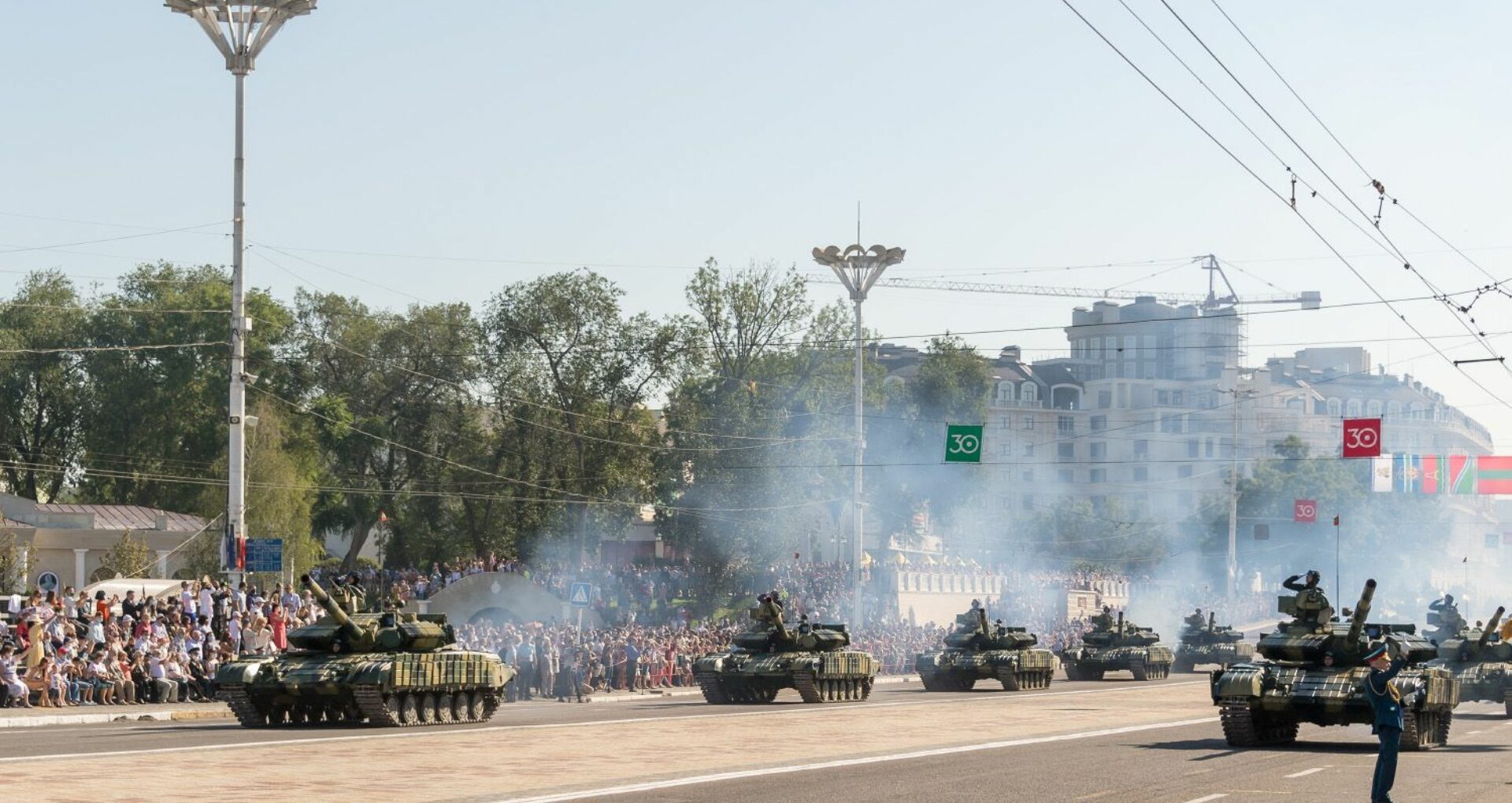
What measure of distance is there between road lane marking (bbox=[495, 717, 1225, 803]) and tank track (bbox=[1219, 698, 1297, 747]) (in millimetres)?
2386

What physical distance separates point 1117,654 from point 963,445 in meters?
9.06

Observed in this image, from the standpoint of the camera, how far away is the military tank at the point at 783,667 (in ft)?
131

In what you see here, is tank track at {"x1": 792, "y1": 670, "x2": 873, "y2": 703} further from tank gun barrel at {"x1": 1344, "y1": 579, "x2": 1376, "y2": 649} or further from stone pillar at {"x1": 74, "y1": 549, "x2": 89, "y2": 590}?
stone pillar at {"x1": 74, "y1": 549, "x2": 89, "y2": 590}

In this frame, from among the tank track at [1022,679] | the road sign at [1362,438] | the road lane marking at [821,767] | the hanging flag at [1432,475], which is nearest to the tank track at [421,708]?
the road lane marking at [821,767]

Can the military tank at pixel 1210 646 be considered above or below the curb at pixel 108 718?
below

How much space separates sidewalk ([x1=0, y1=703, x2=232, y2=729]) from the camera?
30.1 m

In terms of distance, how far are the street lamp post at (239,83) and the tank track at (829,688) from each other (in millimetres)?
11717

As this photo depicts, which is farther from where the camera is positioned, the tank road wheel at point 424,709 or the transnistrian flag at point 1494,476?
the transnistrian flag at point 1494,476

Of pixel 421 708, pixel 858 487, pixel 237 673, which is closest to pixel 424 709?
pixel 421 708

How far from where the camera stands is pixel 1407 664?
94.2 feet

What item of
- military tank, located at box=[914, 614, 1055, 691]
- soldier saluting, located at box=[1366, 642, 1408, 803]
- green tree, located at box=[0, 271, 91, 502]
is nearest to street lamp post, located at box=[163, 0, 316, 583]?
military tank, located at box=[914, 614, 1055, 691]

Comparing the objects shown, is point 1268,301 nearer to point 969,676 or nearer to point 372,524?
point 372,524

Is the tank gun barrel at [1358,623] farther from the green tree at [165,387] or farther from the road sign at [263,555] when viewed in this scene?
the green tree at [165,387]

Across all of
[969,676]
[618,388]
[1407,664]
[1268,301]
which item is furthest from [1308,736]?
[1268,301]
